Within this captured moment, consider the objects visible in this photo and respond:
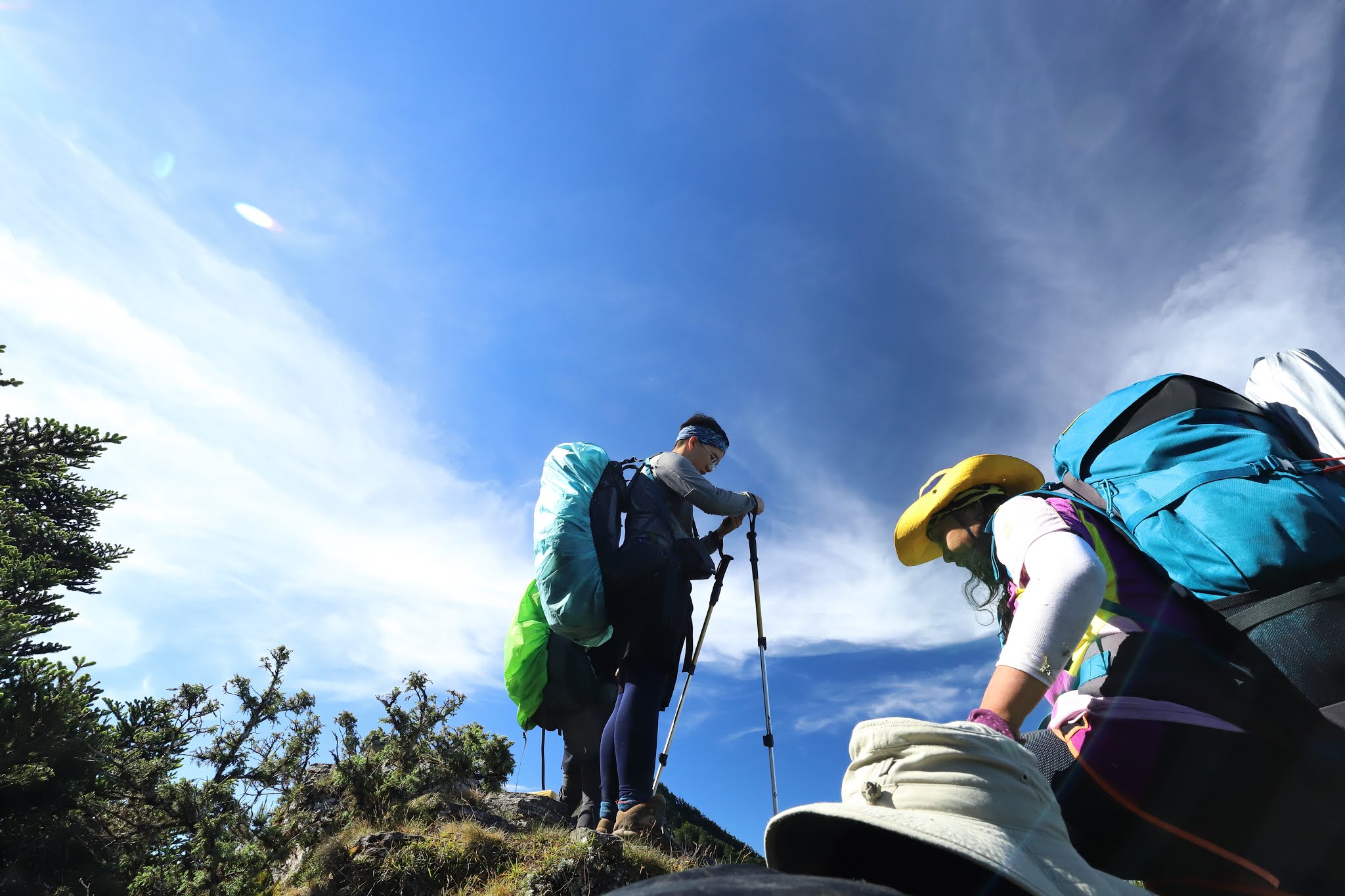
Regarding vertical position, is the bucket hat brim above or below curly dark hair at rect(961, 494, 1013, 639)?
below

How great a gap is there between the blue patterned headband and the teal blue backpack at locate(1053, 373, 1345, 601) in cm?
336

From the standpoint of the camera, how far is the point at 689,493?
185 inches

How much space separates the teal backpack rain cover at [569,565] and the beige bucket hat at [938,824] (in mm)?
3062

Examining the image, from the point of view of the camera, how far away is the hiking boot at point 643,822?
381 centimetres

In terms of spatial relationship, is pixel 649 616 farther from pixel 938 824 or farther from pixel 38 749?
pixel 38 749

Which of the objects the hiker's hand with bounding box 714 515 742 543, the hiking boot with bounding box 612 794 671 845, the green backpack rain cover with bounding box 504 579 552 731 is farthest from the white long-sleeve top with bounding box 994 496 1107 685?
the green backpack rain cover with bounding box 504 579 552 731

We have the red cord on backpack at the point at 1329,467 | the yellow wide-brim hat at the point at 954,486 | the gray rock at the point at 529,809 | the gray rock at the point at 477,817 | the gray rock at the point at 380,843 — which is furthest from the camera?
the gray rock at the point at 529,809

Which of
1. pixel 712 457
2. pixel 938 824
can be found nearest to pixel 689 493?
pixel 712 457

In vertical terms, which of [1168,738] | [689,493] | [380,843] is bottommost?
[380,843]

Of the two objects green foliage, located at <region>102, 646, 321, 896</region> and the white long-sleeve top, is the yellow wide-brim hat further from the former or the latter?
green foliage, located at <region>102, 646, 321, 896</region>

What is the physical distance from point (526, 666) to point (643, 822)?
1.66 m

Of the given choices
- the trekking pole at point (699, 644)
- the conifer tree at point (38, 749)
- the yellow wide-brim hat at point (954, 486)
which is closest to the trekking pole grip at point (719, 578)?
the trekking pole at point (699, 644)

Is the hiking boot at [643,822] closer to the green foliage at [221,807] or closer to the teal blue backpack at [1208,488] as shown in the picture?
the green foliage at [221,807]

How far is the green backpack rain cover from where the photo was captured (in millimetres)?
5035
